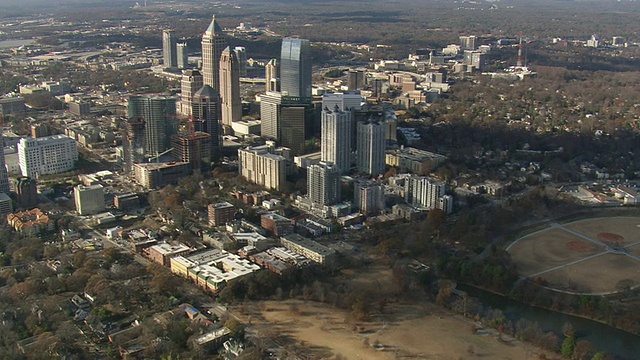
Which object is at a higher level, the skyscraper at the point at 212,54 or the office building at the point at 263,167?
the skyscraper at the point at 212,54

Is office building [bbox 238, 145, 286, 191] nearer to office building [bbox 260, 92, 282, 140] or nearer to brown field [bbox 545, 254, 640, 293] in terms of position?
office building [bbox 260, 92, 282, 140]

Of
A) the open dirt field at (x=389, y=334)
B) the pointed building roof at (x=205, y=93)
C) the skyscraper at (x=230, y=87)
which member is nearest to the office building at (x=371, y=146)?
the pointed building roof at (x=205, y=93)

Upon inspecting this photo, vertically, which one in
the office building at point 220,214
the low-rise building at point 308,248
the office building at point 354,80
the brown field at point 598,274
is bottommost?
the brown field at point 598,274

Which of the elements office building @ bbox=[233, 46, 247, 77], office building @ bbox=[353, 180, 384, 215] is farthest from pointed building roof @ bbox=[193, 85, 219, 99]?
office building @ bbox=[233, 46, 247, 77]

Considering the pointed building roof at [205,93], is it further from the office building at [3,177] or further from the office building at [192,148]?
the office building at [3,177]

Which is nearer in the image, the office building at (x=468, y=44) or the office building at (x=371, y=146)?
the office building at (x=371, y=146)

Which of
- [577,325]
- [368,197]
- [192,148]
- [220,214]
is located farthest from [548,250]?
[192,148]

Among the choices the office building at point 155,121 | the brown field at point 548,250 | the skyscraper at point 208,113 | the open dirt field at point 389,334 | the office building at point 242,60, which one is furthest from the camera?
the office building at point 242,60

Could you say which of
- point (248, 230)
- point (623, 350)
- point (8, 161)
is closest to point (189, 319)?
point (248, 230)
